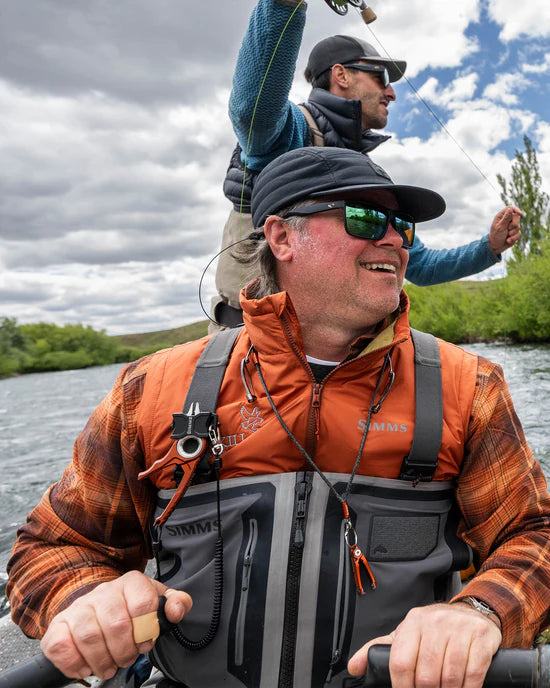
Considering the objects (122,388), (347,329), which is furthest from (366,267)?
(122,388)

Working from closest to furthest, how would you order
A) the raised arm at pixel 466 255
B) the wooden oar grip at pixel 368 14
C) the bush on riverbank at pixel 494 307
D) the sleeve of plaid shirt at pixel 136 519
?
the sleeve of plaid shirt at pixel 136 519, the wooden oar grip at pixel 368 14, the raised arm at pixel 466 255, the bush on riverbank at pixel 494 307

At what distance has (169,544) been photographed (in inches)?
72.6

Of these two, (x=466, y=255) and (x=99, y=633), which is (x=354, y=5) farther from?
(x=99, y=633)

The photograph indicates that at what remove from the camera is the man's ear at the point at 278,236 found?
7.36 feet

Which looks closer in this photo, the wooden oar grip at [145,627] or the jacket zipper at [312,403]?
the wooden oar grip at [145,627]

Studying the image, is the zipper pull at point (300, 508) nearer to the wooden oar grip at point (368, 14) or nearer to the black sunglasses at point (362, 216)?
the black sunglasses at point (362, 216)

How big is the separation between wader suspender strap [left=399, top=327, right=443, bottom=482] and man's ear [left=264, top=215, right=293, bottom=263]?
70cm

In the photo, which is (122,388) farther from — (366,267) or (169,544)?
(366,267)

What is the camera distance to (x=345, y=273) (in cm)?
206

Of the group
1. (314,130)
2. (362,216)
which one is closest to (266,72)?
(314,130)

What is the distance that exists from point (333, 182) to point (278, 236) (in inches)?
12.0

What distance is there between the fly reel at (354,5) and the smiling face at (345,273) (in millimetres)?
1233

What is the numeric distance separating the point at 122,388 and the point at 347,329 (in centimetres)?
82

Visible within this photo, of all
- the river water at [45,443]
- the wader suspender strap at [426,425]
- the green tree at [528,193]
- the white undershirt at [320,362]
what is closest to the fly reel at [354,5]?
the white undershirt at [320,362]
